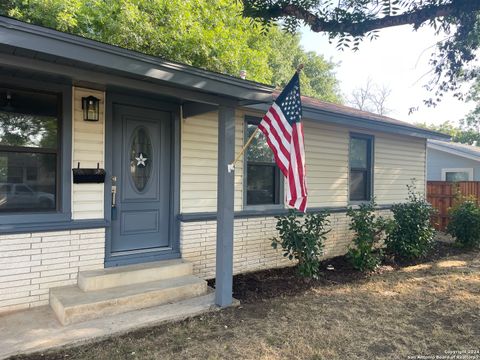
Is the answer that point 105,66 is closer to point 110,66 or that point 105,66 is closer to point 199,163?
point 110,66

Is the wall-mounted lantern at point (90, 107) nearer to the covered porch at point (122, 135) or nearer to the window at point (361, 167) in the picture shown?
the covered porch at point (122, 135)

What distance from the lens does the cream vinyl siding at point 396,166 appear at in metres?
7.65

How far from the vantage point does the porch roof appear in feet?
8.96

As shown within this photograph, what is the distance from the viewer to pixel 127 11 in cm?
1097

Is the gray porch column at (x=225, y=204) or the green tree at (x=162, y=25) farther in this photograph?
the green tree at (x=162, y=25)

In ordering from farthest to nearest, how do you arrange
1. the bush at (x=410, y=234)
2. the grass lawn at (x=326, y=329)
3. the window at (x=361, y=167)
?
the window at (x=361, y=167), the bush at (x=410, y=234), the grass lawn at (x=326, y=329)

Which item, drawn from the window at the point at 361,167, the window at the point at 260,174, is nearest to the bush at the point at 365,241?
the window at the point at 361,167

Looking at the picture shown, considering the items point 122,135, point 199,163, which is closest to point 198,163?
point 199,163

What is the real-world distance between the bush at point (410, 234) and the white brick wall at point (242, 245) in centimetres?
116

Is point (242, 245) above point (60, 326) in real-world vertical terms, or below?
above

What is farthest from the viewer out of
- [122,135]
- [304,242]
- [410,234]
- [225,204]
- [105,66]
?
[410,234]

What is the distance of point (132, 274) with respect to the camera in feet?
14.0

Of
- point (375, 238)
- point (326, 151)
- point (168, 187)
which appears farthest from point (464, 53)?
point (168, 187)

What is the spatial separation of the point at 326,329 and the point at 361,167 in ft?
14.8
